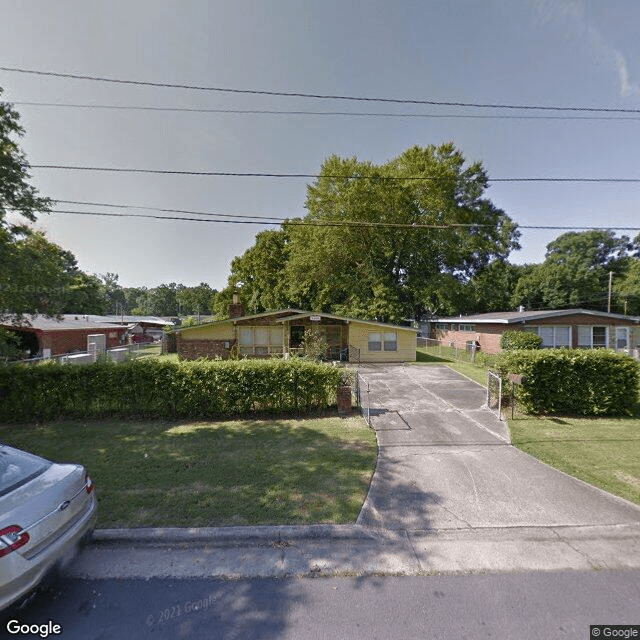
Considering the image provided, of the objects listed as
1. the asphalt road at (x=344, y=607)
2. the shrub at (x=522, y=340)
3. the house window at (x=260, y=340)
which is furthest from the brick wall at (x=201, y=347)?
the asphalt road at (x=344, y=607)

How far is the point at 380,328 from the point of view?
68.5 ft

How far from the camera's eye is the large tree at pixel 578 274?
43906 mm

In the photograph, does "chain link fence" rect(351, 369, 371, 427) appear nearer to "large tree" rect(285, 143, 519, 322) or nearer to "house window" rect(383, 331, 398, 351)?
"house window" rect(383, 331, 398, 351)

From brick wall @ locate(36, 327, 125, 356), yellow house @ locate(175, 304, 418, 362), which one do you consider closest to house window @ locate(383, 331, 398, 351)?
yellow house @ locate(175, 304, 418, 362)

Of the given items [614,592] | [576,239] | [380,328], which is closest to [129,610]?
[614,592]

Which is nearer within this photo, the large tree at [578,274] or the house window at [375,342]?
the house window at [375,342]

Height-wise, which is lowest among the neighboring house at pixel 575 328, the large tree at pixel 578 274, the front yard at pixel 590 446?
the front yard at pixel 590 446

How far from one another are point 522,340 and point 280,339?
14.8m

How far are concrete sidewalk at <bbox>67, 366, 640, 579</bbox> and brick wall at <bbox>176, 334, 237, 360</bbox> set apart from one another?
54.3ft

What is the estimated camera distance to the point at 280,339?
68.8ft

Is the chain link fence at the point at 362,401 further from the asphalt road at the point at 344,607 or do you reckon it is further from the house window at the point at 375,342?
the house window at the point at 375,342

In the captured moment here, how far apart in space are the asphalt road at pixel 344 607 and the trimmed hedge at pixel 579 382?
18.9 ft

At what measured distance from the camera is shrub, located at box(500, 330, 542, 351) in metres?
19.1

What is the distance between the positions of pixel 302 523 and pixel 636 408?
403 inches
